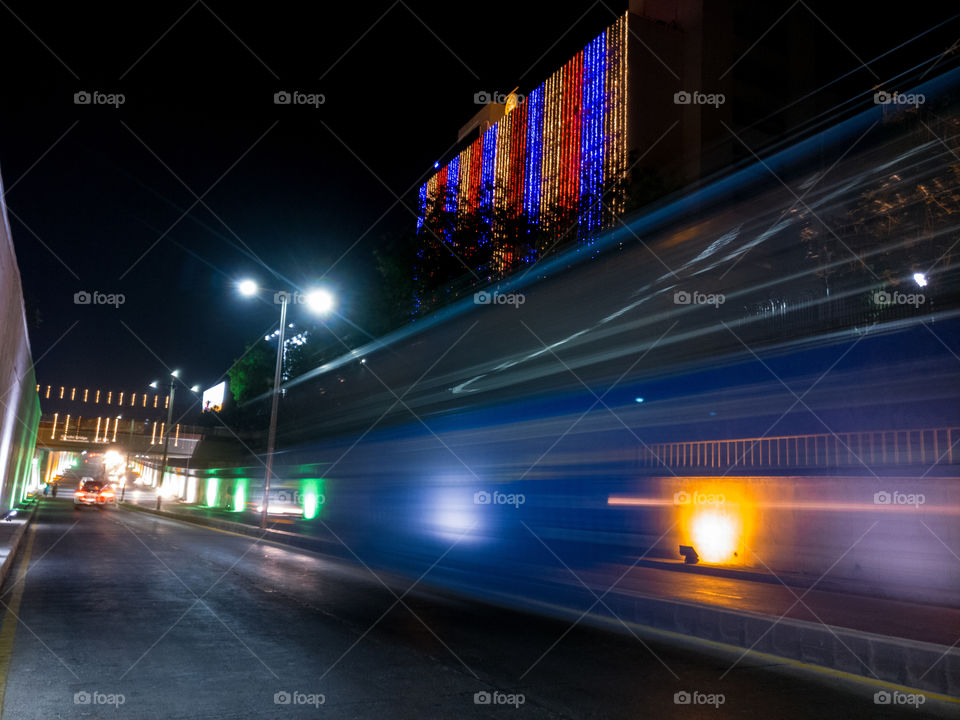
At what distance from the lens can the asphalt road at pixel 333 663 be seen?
4625mm

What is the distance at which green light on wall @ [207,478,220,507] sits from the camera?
136ft

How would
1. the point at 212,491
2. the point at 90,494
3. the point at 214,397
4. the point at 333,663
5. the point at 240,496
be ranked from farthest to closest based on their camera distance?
the point at 214,397 → the point at 212,491 → the point at 240,496 → the point at 90,494 → the point at 333,663

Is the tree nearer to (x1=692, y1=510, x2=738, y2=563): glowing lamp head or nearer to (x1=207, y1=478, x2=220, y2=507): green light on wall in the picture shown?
(x1=207, y1=478, x2=220, y2=507): green light on wall

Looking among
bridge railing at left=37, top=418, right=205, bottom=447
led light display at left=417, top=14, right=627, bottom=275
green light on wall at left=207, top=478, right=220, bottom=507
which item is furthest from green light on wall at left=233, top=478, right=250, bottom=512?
led light display at left=417, top=14, right=627, bottom=275

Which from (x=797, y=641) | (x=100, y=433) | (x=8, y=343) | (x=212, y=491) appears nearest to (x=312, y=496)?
(x=8, y=343)

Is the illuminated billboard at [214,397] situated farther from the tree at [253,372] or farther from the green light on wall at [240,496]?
the green light on wall at [240,496]

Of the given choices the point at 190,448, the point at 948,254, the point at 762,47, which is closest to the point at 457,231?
the point at 948,254

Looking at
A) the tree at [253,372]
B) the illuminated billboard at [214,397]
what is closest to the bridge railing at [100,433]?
the illuminated billboard at [214,397]

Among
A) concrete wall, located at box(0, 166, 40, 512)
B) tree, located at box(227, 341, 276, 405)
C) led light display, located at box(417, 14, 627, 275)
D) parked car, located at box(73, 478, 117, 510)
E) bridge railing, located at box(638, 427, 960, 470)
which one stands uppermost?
led light display, located at box(417, 14, 627, 275)

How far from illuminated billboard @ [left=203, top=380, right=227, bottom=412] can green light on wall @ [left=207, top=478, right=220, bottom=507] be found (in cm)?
2809

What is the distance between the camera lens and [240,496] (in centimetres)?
3588

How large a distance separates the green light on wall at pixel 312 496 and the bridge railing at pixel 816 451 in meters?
11.3

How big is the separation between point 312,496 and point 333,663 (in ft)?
59.0

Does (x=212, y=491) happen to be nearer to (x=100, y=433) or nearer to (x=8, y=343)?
(x=100, y=433)
